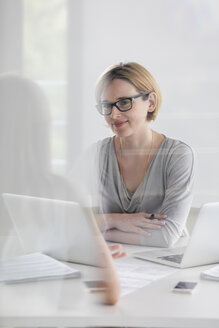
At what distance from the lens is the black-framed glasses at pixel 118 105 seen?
995 mm

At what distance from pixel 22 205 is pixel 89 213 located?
0.45 ft

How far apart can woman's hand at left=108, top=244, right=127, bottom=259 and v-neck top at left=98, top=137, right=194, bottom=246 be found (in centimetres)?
6

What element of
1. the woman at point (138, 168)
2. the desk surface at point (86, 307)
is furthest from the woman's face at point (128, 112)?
the desk surface at point (86, 307)

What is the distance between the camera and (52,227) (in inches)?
38.7

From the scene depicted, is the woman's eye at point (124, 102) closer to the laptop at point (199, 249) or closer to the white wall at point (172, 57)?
the white wall at point (172, 57)

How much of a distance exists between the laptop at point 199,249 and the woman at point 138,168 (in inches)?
1.0

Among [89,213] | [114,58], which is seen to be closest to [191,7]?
[114,58]

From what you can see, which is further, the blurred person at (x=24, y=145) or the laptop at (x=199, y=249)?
the laptop at (x=199, y=249)

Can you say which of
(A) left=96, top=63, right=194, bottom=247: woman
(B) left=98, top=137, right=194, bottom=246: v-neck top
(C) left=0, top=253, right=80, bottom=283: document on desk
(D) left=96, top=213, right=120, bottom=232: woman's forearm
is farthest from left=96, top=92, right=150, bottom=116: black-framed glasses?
(C) left=0, top=253, right=80, bottom=283: document on desk

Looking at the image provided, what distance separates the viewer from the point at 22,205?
3.18ft

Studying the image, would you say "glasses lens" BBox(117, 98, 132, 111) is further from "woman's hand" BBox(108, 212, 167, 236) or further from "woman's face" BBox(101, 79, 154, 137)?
"woman's hand" BBox(108, 212, 167, 236)

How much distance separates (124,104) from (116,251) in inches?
12.1

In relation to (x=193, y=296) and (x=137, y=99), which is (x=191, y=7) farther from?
(x=193, y=296)

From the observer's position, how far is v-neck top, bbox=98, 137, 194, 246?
1.04 metres
